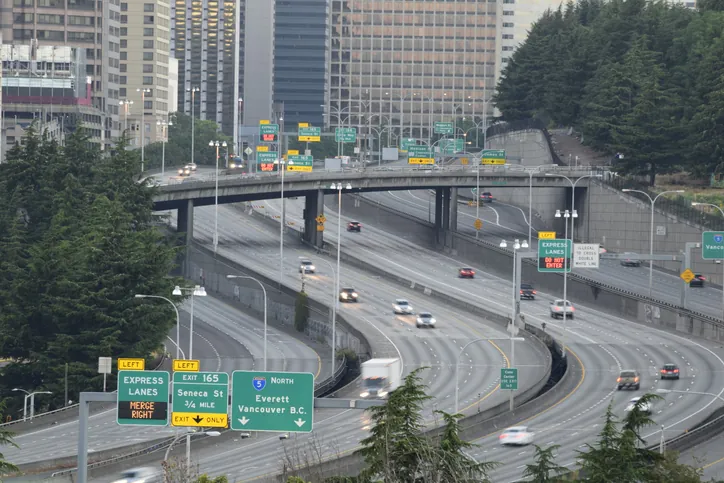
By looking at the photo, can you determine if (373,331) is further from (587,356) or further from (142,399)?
(142,399)

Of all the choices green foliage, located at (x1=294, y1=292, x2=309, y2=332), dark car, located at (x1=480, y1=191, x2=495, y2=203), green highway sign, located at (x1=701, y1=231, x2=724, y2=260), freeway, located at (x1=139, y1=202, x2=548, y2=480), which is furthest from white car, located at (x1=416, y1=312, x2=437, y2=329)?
dark car, located at (x1=480, y1=191, x2=495, y2=203)

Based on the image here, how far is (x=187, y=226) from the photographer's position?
143000 mm

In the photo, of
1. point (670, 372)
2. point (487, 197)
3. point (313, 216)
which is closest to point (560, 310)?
point (670, 372)

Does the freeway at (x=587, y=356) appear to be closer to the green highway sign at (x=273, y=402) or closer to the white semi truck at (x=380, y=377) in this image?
the white semi truck at (x=380, y=377)

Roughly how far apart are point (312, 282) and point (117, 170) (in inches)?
852

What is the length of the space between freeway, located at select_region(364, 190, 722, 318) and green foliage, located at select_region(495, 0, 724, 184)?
46.5 ft

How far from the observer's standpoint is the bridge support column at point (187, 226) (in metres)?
138

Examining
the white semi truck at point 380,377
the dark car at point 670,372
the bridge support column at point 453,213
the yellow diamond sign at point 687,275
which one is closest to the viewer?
the white semi truck at point 380,377

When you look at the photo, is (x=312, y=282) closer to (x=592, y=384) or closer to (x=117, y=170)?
(x=117, y=170)

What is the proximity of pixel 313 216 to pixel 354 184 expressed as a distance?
5.73 meters

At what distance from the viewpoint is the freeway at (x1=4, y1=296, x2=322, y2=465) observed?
7438 centimetres

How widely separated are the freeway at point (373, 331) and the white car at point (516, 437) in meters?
5.40

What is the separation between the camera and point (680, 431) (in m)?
76.9

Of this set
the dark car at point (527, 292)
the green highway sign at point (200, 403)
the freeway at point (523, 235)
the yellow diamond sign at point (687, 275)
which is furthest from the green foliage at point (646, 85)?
the green highway sign at point (200, 403)
